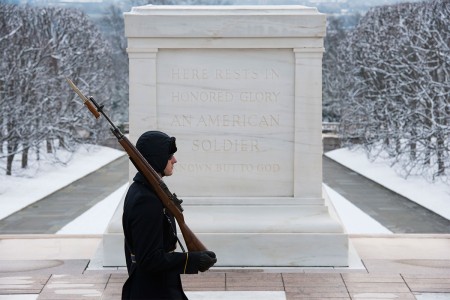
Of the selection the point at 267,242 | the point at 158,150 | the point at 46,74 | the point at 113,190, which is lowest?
the point at 113,190

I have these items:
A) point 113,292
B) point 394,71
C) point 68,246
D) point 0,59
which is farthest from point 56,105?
point 113,292

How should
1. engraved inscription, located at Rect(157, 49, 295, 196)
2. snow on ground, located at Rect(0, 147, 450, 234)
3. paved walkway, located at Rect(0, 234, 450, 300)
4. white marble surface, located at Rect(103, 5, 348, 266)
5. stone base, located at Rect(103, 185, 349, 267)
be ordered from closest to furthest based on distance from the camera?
paved walkway, located at Rect(0, 234, 450, 300)
stone base, located at Rect(103, 185, 349, 267)
white marble surface, located at Rect(103, 5, 348, 266)
engraved inscription, located at Rect(157, 49, 295, 196)
snow on ground, located at Rect(0, 147, 450, 234)

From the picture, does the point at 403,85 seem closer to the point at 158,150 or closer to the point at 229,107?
the point at 229,107

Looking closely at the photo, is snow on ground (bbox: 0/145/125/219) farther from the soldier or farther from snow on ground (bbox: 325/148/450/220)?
the soldier

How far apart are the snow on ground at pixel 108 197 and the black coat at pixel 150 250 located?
895cm

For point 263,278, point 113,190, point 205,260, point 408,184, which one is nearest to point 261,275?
point 263,278

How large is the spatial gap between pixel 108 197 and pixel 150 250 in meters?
14.9

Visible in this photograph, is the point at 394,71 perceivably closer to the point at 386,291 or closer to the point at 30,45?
the point at 30,45

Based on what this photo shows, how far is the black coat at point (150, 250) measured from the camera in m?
4.35

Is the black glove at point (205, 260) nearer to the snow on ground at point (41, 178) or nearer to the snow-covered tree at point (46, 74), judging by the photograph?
the snow on ground at point (41, 178)

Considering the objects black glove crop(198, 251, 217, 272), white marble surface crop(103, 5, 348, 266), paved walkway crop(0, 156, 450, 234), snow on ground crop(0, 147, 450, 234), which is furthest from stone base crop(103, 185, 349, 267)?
paved walkway crop(0, 156, 450, 234)

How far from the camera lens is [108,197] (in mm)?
19016

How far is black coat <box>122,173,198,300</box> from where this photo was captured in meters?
4.35

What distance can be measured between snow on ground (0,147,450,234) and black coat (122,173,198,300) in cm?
895
